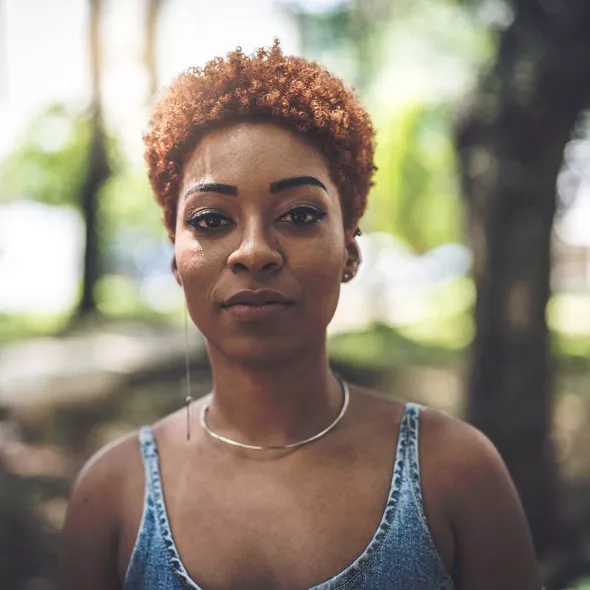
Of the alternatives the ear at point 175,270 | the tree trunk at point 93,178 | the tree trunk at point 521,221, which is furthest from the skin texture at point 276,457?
the tree trunk at point 93,178

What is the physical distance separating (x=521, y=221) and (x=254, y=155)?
2997mm

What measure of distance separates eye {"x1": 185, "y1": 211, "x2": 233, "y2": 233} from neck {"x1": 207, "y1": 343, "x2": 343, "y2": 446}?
0.97 feet

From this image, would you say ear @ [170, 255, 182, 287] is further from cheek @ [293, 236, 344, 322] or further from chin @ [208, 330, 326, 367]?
cheek @ [293, 236, 344, 322]

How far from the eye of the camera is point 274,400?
64.3 inches

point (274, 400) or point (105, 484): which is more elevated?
point (274, 400)

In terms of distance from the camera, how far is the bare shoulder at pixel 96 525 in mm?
1646

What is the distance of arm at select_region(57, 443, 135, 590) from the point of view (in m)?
1.65

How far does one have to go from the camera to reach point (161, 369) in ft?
31.3

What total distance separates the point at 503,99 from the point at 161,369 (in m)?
6.67

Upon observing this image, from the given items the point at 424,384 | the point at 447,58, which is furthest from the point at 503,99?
the point at 424,384

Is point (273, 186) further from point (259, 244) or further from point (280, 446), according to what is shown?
point (280, 446)

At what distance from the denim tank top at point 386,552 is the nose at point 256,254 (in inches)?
20.9

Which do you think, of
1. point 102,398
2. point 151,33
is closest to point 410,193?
point 151,33

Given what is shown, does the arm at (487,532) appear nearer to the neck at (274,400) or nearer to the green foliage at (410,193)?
the neck at (274,400)
